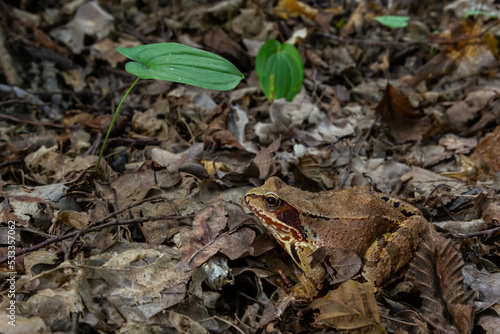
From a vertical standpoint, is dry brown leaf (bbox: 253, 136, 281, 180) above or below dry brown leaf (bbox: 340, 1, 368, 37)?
below

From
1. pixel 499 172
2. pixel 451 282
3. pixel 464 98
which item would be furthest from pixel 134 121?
pixel 464 98

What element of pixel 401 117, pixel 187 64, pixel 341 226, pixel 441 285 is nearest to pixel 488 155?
pixel 401 117

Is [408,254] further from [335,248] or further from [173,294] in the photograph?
[173,294]

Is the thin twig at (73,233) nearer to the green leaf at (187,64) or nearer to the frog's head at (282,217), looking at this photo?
the frog's head at (282,217)

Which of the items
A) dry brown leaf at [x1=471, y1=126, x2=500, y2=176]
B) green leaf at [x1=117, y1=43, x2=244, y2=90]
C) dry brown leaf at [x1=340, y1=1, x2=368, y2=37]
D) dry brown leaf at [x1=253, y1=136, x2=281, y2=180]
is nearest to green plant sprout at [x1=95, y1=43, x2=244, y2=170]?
green leaf at [x1=117, y1=43, x2=244, y2=90]

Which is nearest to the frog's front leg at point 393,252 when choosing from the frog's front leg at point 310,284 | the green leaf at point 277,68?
the frog's front leg at point 310,284

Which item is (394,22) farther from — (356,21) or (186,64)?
(186,64)

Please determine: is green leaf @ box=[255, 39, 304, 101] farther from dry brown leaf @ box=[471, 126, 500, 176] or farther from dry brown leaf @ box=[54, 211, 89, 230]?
dry brown leaf @ box=[54, 211, 89, 230]
